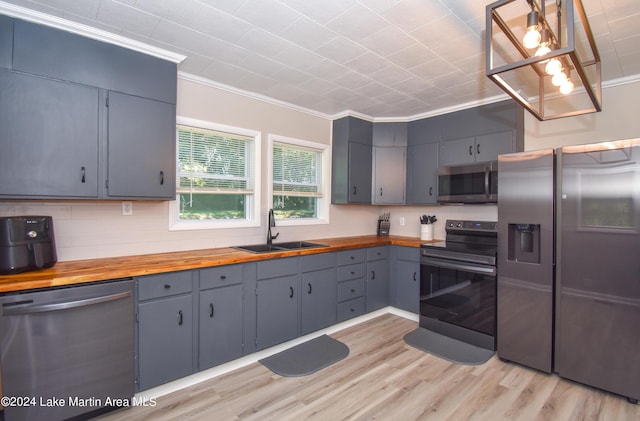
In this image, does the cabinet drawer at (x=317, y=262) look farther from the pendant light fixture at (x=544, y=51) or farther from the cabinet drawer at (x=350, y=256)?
the pendant light fixture at (x=544, y=51)

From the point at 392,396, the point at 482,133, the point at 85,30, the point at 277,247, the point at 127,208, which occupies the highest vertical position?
the point at 85,30

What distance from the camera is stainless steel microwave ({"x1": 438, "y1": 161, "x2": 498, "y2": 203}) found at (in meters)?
3.16

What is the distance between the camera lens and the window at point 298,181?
3580 millimetres

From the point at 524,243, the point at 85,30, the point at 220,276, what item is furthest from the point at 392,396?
the point at 85,30

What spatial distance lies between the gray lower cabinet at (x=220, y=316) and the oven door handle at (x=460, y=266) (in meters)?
1.99

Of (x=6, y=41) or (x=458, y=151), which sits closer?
(x=6, y=41)

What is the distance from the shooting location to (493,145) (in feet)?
11.0

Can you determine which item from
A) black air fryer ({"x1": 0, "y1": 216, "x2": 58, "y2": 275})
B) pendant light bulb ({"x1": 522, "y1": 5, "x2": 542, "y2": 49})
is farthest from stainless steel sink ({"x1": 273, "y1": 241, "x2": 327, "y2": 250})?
pendant light bulb ({"x1": 522, "y1": 5, "x2": 542, "y2": 49})

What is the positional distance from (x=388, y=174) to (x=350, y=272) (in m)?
1.45

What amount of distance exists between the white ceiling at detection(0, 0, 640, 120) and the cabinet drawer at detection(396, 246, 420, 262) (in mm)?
1713

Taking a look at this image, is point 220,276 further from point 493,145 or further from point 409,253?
point 493,145

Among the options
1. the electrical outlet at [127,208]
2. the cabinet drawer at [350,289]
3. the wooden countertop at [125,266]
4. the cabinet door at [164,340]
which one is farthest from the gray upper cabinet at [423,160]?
the electrical outlet at [127,208]

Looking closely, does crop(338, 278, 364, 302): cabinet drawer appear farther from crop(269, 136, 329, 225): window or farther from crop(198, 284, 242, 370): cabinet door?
crop(198, 284, 242, 370): cabinet door

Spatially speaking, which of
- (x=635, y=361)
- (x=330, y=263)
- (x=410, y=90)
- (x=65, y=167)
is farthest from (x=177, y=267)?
(x=635, y=361)
